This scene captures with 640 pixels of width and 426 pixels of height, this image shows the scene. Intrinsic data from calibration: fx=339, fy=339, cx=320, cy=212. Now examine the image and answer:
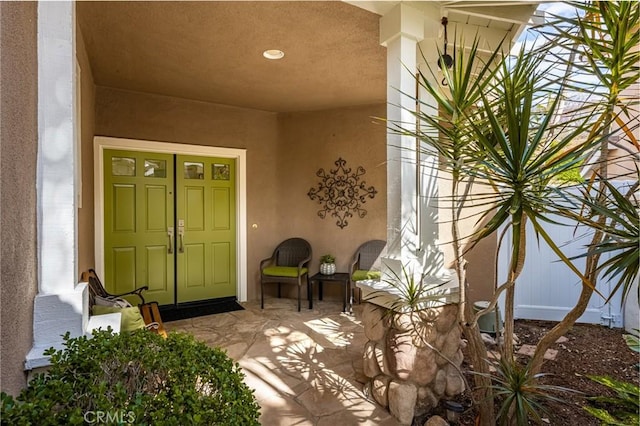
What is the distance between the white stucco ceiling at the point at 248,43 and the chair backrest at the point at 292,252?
213cm

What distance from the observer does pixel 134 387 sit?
A: 114 cm

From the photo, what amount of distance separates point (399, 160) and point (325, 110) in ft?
9.98

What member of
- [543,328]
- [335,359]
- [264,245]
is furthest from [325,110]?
[543,328]

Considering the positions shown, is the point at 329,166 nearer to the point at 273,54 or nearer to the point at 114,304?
the point at 273,54

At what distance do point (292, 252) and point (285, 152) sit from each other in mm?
1554

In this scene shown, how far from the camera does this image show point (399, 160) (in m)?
2.28

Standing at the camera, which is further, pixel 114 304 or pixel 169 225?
pixel 169 225

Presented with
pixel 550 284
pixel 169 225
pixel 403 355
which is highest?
pixel 169 225

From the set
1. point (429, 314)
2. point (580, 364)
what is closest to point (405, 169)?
point (429, 314)

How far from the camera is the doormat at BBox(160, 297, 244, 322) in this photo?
4243 mm

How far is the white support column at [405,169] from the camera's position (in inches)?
89.0

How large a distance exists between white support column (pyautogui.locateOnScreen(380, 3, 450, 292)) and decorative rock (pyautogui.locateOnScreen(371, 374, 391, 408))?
0.67 meters

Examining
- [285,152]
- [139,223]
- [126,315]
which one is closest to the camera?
[126,315]

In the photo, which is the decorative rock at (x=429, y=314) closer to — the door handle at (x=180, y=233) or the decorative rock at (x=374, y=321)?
the decorative rock at (x=374, y=321)
